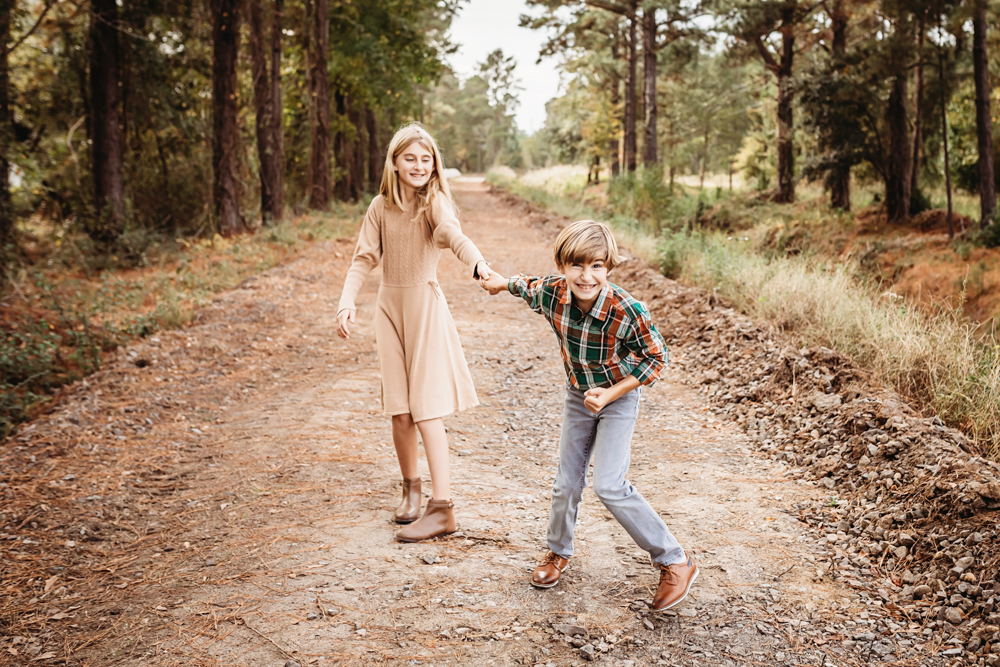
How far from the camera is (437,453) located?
147 inches

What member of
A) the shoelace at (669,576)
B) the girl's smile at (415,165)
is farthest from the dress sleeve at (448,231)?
the shoelace at (669,576)

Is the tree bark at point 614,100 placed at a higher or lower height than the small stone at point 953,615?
higher

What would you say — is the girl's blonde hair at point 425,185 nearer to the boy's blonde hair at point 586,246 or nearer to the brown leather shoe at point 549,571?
the boy's blonde hair at point 586,246

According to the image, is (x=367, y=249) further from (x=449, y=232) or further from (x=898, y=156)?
(x=898, y=156)

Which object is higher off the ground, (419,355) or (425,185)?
(425,185)

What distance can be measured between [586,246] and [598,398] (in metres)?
0.63

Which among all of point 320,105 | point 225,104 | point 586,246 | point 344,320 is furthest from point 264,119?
point 586,246

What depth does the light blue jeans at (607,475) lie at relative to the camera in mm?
3072

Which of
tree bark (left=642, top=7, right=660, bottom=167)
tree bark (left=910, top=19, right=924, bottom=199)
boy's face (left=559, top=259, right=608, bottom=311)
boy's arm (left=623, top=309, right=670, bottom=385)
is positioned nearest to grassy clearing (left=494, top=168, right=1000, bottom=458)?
boy's arm (left=623, top=309, right=670, bottom=385)

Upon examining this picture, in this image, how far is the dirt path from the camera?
289 centimetres

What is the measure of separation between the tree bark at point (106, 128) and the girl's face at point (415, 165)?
11571 mm

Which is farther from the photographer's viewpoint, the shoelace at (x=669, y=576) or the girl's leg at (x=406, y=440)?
the girl's leg at (x=406, y=440)

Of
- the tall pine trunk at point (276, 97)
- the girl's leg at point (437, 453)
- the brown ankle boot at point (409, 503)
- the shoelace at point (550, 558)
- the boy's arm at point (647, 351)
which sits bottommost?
the shoelace at point (550, 558)

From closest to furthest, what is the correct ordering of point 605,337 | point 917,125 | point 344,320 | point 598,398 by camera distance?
point 598,398
point 605,337
point 344,320
point 917,125
